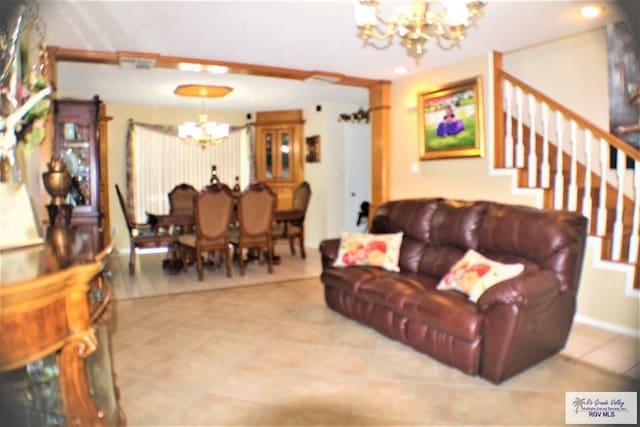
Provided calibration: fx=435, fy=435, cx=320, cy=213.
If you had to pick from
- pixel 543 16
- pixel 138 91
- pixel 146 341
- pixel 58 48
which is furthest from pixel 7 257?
pixel 138 91

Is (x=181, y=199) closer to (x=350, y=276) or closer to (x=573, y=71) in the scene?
(x=350, y=276)

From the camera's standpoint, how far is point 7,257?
1.28m

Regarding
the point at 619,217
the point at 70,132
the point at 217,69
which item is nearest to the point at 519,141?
the point at 619,217

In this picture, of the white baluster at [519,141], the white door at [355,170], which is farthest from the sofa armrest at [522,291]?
the white door at [355,170]

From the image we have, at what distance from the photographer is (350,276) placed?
3449 millimetres

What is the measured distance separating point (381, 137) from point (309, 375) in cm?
357

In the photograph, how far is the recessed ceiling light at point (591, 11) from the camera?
10.2 feet

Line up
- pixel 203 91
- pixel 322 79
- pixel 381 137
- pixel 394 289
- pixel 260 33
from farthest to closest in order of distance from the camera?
pixel 203 91, pixel 381 137, pixel 322 79, pixel 260 33, pixel 394 289

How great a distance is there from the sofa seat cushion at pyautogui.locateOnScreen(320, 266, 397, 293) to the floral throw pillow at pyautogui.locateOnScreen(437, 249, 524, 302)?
1.75 ft

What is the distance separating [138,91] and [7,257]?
17.3 feet

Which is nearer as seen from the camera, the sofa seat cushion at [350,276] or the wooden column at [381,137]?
the sofa seat cushion at [350,276]

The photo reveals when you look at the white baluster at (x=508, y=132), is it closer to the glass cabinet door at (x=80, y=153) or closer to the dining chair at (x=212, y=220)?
the dining chair at (x=212, y=220)

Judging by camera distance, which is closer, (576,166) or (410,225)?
(410,225)

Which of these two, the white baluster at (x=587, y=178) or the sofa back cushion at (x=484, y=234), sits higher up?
the white baluster at (x=587, y=178)
